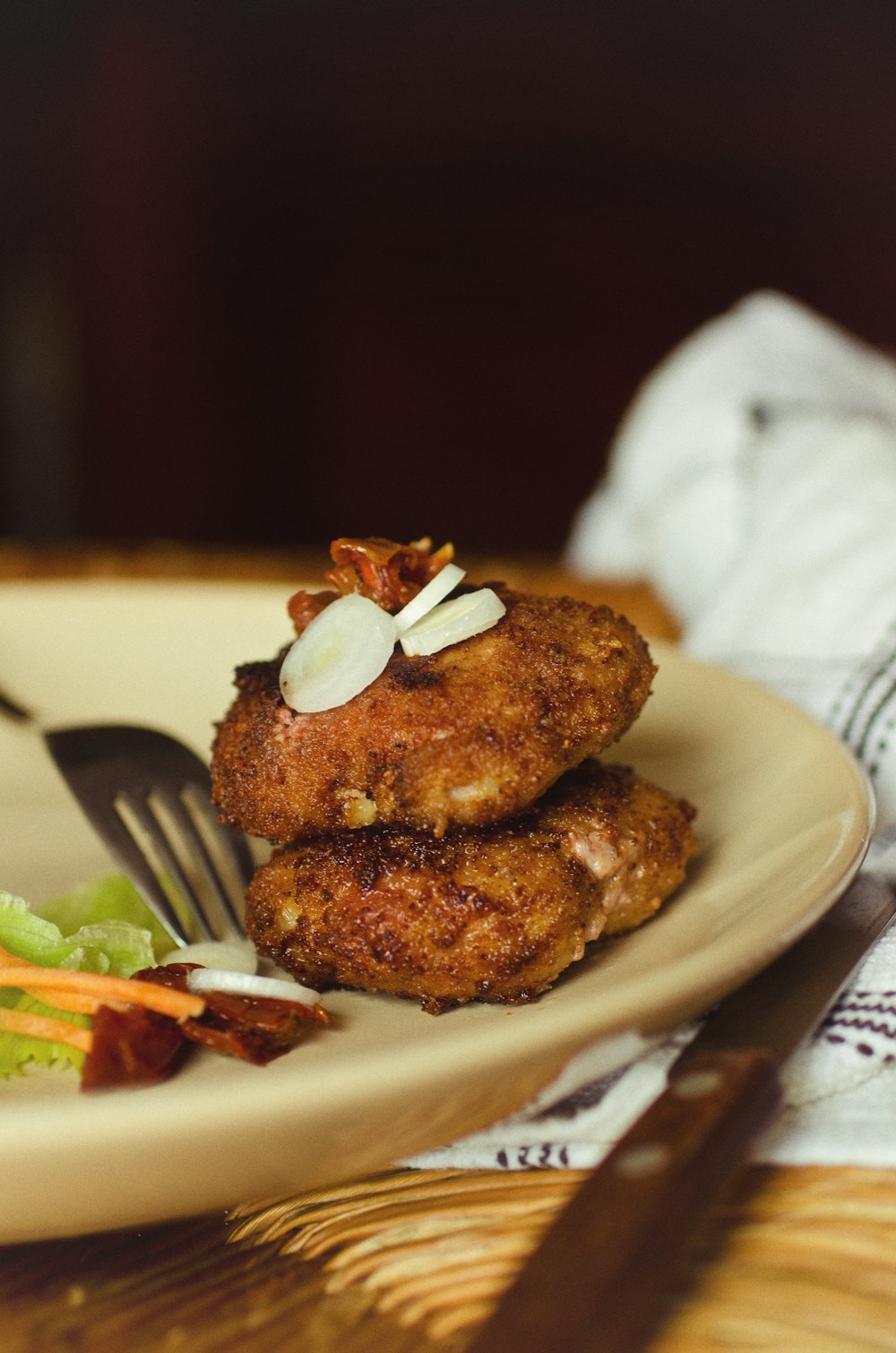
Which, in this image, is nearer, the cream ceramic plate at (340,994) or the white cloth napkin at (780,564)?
the cream ceramic plate at (340,994)

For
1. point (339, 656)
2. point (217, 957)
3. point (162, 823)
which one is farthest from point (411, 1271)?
point (162, 823)

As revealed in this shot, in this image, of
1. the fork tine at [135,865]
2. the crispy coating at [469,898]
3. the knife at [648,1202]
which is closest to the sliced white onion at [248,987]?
the crispy coating at [469,898]

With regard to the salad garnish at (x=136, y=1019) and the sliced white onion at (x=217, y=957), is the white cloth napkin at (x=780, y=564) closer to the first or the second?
the salad garnish at (x=136, y=1019)

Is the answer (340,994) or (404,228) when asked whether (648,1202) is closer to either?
(340,994)

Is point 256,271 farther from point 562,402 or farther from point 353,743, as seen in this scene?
point 353,743

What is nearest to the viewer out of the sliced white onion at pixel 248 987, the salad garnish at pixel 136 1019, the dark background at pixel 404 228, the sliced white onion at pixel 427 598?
the salad garnish at pixel 136 1019
